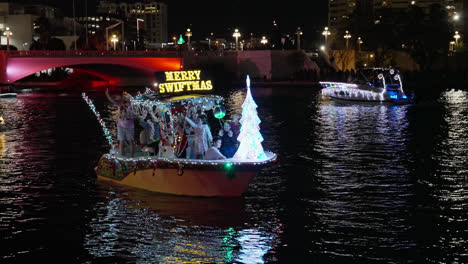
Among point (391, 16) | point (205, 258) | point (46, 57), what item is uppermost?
point (391, 16)

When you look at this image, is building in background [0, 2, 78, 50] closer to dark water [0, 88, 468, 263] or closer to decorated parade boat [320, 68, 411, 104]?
decorated parade boat [320, 68, 411, 104]

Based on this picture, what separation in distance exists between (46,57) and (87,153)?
6092 cm

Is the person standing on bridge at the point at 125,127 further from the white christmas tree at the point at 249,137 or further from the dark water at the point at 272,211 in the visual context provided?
the white christmas tree at the point at 249,137

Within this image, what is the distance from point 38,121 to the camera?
48188 millimetres

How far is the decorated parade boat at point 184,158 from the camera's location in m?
19.5

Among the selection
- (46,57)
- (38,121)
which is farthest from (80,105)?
(46,57)

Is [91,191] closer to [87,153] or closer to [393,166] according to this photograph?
[87,153]

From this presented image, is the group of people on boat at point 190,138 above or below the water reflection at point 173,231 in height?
above

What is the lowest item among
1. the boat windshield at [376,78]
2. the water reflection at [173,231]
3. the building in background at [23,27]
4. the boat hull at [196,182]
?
the water reflection at [173,231]

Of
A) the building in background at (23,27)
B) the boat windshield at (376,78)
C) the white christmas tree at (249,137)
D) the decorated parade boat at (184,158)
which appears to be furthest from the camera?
the building in background at (23,27)

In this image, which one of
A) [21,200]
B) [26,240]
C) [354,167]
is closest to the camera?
[26,240]

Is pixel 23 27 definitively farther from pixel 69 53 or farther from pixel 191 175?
pixel 191 175

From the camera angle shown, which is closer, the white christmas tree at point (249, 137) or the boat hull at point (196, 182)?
the white christmas tree at point (249, 137)

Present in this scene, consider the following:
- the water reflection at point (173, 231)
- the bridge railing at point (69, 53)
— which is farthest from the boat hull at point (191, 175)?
the bridge railing at point (69, 53)
